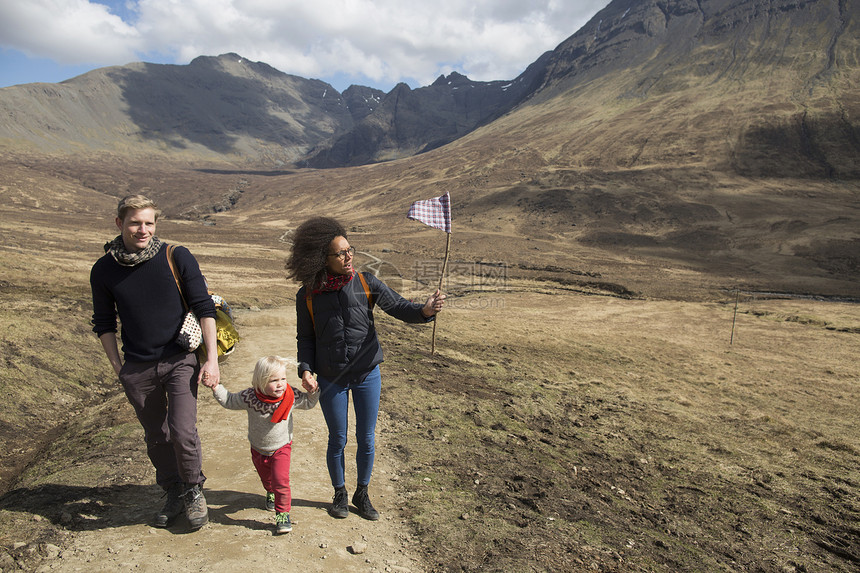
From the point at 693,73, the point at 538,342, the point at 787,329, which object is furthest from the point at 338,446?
the point at 693,73

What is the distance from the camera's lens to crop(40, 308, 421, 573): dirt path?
3.12 metres

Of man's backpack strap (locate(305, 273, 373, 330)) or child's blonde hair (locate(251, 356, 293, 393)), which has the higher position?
man's backpack strap (locate(305, 273, 373, 330))

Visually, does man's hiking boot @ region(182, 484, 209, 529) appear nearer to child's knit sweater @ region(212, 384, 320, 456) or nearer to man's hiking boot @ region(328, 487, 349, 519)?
child's knit sweater @ region(212, 384, 320, 456)

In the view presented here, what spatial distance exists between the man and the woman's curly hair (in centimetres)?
61

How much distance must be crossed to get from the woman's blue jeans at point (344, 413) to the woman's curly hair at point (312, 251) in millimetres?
708

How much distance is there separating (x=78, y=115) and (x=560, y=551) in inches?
5611

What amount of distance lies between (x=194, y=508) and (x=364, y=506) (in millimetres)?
1172

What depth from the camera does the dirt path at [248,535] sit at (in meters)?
3.12

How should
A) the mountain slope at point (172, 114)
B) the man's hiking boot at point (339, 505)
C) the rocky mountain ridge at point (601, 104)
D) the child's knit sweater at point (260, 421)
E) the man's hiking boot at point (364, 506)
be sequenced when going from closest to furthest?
1. the child's knit sweater at point (260, 421)
2. the man's hiking boot at point (339, 505)
3. the man's hiking boot at point (364, 506)
4. the rocky mountain ridge at point (601, 104)
5. the mountain slope at point (172, 114)

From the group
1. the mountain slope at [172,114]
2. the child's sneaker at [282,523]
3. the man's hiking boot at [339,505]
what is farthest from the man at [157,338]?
the mountain slope at [172,114]

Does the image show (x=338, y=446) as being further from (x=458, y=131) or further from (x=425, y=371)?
(x=458, y=131)

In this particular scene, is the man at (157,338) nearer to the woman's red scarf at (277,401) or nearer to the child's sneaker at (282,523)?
the woman's red scarf at (277,401)

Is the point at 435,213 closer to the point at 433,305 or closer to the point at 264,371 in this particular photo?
the point at 433,305

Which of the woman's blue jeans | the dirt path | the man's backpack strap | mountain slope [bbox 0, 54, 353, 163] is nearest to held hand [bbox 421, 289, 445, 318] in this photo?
the man's backpack strap
